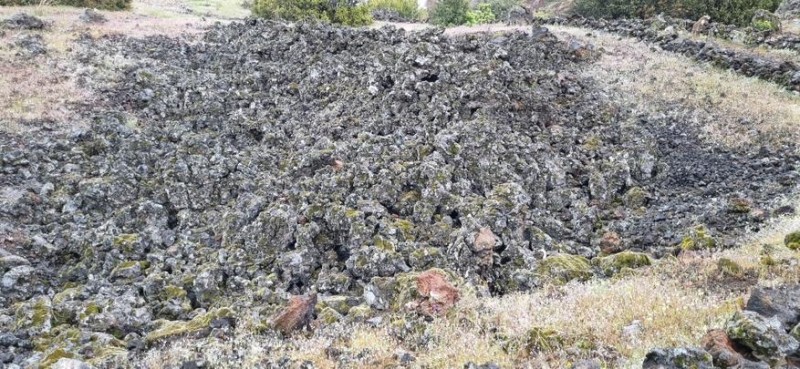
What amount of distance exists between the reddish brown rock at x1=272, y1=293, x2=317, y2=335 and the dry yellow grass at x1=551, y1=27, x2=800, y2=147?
1294 centimetres

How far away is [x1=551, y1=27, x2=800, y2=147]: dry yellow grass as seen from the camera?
16.6 meters

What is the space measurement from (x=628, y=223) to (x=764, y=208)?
2578 millimetres

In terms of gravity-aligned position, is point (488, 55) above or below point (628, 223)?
Result: above

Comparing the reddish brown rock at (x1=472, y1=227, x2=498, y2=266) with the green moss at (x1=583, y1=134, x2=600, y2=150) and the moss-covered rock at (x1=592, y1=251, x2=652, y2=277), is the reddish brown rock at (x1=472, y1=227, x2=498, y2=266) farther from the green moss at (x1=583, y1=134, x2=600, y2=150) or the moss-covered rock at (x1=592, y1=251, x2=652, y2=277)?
the green moss at (x1=583, y1=134, x2=600, y2=150)

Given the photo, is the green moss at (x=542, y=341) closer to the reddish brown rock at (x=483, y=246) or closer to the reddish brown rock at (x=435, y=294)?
the reddish brown rock at (x=435, y=294)

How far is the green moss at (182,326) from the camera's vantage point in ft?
27.6

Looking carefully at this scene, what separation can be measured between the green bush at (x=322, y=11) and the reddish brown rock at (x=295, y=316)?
24.5 metres

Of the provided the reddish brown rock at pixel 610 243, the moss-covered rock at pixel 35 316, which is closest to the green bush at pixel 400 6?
the reddish brown rock at pixel 610 243

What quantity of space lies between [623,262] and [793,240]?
8.15 ft

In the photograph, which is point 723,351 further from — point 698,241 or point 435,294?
point 698,241

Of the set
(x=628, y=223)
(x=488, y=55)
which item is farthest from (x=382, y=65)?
(x=628, y=223)

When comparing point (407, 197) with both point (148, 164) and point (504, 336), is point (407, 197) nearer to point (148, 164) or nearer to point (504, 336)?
point (504, 336)

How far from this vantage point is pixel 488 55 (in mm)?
20016

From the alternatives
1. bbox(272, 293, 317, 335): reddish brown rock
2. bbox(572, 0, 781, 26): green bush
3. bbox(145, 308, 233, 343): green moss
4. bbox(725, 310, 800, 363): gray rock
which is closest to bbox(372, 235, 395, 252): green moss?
bbox(272, 293, 317, 335): reddish brown rock
